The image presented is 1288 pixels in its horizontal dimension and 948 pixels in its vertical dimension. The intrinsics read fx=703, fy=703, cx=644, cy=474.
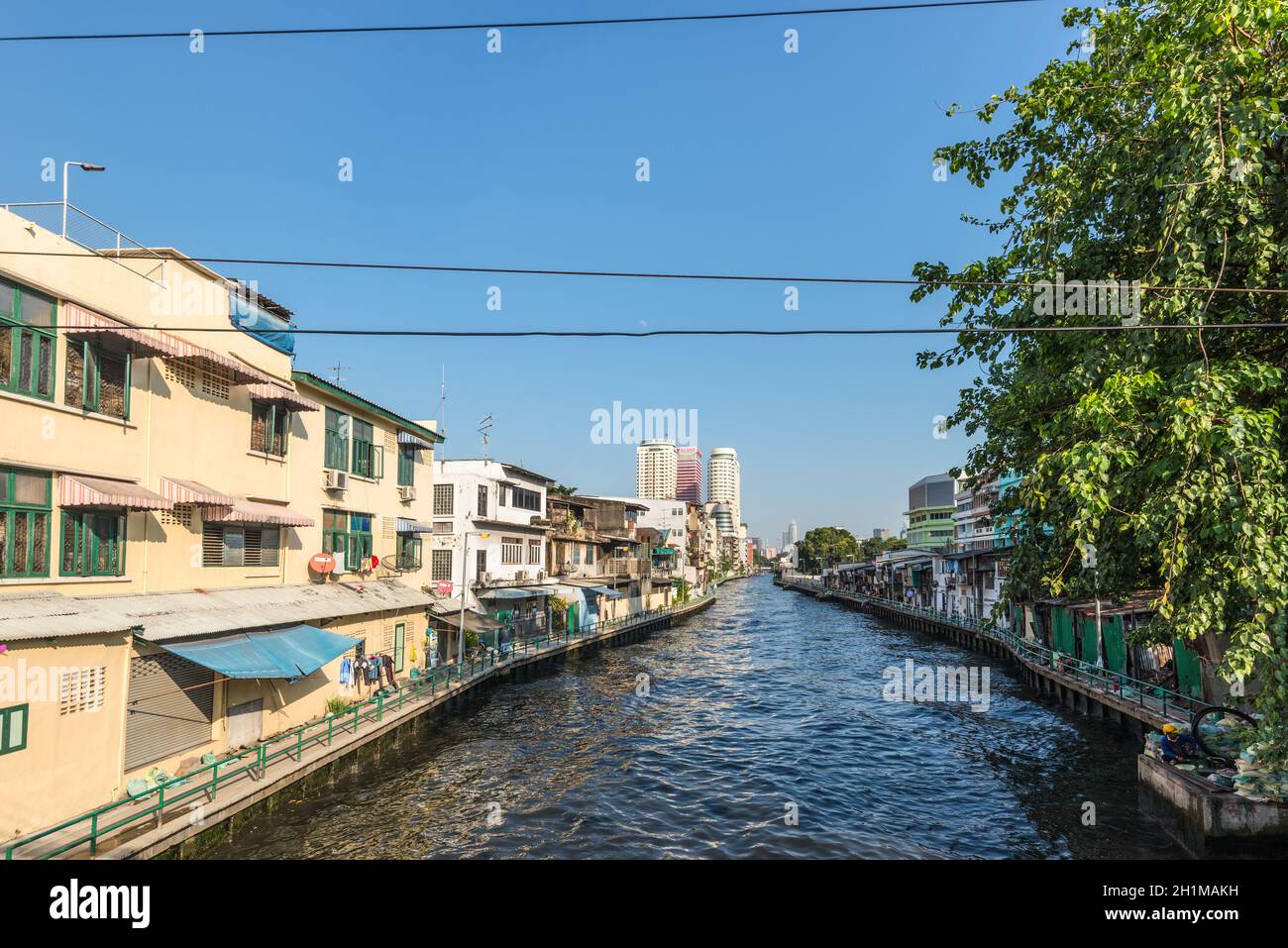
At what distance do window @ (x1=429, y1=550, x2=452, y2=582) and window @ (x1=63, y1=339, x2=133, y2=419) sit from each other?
86.0 feet

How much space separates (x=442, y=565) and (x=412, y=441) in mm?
12244

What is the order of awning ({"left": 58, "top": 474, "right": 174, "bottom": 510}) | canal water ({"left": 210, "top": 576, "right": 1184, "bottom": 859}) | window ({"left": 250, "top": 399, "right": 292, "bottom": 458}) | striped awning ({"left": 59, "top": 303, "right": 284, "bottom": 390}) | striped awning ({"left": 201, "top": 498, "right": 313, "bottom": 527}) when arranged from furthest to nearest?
1. window ({"left": 250, "top": 399, "right": 292, "bottom": 458})
2. striped awning ({"left": 201, "top": 498, "right": 313, "bottom": 527})
3. canal water ({"left": 210, "top": 576, "right": 1184, "bottom": 859})
4. striped awning ({"left": 59, "top": 303, "right": 284, "bottom": 390})
5. awning ({"left": 58, "top": 474, "right": 174, "bottom": 510})

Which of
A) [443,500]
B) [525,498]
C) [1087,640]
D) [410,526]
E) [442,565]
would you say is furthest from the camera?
[525,498]

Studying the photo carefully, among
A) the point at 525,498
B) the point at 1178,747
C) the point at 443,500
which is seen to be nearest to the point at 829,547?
the point at 525,498

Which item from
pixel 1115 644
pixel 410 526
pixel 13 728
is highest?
pixel 410 526

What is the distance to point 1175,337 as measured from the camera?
11703 mm

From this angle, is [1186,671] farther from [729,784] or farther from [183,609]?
[183,609]

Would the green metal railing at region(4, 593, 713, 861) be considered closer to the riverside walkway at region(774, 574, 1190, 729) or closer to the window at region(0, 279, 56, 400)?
the window at region(0, 279, 56, 400)

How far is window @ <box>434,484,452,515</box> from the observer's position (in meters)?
42.9

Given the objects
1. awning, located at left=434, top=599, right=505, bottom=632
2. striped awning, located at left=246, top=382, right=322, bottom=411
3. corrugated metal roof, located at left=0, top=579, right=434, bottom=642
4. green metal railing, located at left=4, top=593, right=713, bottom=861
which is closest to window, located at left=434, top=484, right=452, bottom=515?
awning, located at left=434, top=599, right=505, bottom=632

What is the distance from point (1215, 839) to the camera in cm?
1371

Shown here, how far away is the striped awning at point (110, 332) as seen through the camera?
1482cm
